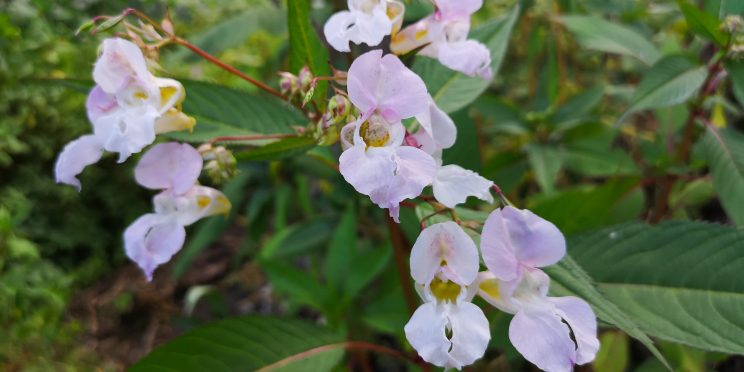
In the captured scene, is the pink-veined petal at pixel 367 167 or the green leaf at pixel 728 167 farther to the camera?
the green leaf at pixel 728 167

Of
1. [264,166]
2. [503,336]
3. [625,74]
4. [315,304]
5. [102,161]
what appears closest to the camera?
[503,336]

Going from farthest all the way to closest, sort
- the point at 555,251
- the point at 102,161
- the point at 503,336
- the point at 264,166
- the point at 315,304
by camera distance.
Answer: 1. the point at 102,161
2. the point at 264,166
3. the point at 315,304
4. the point at 503,336
5. the point at 555,251

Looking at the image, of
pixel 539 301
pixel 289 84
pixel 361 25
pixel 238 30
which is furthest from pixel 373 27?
pixel 238 30

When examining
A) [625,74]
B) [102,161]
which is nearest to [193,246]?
[102,161]

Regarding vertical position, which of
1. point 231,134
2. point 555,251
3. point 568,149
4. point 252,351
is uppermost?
point 555,251

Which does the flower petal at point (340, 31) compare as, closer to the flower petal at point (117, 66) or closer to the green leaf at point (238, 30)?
the flower petal at point (117, 66)

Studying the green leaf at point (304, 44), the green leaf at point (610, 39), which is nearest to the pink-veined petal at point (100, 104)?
the green leaf at point (304, 44)

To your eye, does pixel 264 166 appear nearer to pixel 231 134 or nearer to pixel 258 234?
pixel 258 234
